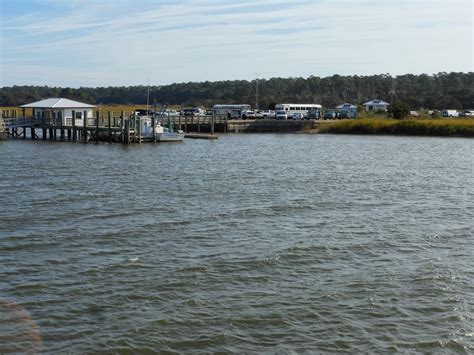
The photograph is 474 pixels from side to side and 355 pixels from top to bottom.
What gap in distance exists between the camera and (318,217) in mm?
23141

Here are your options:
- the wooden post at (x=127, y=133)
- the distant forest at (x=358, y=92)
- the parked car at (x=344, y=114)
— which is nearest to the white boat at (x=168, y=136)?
the wooden post at (x=127, y=133)

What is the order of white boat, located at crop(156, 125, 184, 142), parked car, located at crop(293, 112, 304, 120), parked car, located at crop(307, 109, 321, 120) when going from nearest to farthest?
white boat, located at crop(156, 125, 184, 142)
parked car, located at crop(293, 112, 304, 120)
parked car, located at crop(307, 109, 321, 120)

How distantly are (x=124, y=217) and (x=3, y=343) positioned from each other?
37.3 feet

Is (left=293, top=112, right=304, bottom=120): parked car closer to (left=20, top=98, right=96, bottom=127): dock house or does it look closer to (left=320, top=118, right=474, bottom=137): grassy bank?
(left=320, top=118, right=474, bottom=137): grassy bank

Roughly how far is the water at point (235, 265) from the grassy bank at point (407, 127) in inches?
1840

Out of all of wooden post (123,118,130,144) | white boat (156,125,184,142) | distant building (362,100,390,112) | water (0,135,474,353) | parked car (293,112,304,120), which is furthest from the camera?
distant building (362,100,390,112)

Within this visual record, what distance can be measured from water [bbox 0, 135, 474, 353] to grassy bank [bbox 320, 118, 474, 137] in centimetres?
4673

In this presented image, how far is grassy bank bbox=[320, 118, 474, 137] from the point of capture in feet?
257

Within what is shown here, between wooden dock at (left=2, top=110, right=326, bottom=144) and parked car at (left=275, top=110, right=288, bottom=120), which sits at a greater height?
parked car at (left=275, top=110, right=288, bottom=120)

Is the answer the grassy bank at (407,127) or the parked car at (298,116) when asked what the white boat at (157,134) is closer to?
the grassy bank at (407,127)

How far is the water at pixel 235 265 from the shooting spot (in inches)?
477

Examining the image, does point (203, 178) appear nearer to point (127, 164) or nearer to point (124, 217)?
point (127, 164)

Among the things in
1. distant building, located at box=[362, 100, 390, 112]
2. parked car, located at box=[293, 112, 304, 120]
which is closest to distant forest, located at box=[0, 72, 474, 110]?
distant building, located at box=[362, 100, 390, 112]

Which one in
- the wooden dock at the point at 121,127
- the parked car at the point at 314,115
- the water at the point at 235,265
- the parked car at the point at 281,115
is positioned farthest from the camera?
the parked car at the point at 314,115
